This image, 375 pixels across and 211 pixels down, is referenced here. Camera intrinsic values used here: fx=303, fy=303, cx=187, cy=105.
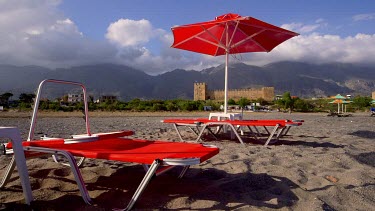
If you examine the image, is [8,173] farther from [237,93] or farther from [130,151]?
[237,93]

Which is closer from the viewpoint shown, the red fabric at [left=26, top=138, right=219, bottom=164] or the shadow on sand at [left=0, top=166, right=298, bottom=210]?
the red fabric at [left=26, top=138, right=219, bottom=164]

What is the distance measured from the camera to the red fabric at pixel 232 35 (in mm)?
6031

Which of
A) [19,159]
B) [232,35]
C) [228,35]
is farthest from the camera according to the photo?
[228,35]

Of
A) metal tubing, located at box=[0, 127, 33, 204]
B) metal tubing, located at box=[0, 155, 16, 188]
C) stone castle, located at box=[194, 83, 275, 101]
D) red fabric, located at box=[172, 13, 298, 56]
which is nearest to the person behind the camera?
metal tubing, located at box=[0, 127, 33, 204]

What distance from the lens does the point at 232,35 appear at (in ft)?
20.9

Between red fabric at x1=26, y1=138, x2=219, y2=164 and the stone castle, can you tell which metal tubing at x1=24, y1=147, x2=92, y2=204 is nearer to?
red fabric at x1=26, y1=138, x2=219, y2=164

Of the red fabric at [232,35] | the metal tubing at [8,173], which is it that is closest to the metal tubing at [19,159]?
the metal tubing at [8,173]

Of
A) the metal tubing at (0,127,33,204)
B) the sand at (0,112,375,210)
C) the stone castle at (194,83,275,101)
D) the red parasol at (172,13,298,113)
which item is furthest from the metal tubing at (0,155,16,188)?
the stone castle at (194,83,275,101)

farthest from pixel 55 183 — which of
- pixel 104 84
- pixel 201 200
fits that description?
pixel 104 84

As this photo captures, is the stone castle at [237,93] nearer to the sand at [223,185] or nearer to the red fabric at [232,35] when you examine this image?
the red fabric at [232,35]

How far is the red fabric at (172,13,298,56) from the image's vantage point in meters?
6.03

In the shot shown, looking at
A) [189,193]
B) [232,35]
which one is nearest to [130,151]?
[189,193]

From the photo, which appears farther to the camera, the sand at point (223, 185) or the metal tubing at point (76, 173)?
the sand at point (223, 185)

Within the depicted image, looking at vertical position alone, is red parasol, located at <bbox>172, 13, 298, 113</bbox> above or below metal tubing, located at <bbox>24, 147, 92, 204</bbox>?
above
